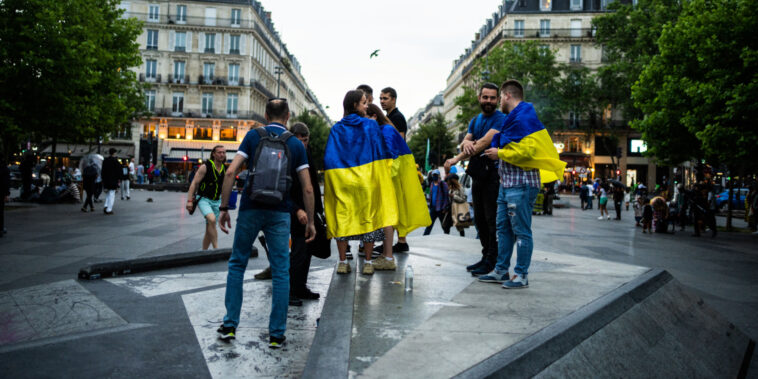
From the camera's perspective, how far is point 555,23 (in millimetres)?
58562

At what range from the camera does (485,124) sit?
5461 mm

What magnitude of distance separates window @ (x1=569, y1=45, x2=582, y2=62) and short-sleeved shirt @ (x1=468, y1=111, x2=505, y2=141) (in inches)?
2281

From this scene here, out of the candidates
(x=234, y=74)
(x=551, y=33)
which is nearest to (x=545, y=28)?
(x=551, y=33)

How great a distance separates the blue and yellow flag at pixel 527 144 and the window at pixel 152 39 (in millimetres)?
62188

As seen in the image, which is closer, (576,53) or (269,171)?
(269,171)

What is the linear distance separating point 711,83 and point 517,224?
16.6m

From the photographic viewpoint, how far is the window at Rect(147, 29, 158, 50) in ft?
193

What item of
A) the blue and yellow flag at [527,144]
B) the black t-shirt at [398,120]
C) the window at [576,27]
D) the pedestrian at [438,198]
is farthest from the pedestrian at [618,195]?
the window at [576,27]

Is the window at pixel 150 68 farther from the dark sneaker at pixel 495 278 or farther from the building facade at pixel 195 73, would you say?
the dark sneaker at pixel 495 278

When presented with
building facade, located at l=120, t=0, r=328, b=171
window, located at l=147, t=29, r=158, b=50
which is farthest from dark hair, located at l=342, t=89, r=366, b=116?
window, located at l=147, t=29, r=158, b=50

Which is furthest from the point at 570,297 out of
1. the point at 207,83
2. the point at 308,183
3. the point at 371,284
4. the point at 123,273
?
the point at 207,83

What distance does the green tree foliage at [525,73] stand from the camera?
45.8m

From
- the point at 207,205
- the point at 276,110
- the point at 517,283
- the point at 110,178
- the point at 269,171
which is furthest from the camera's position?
the point at 110,178

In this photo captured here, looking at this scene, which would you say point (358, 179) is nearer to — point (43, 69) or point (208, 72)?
point (43, 69)
